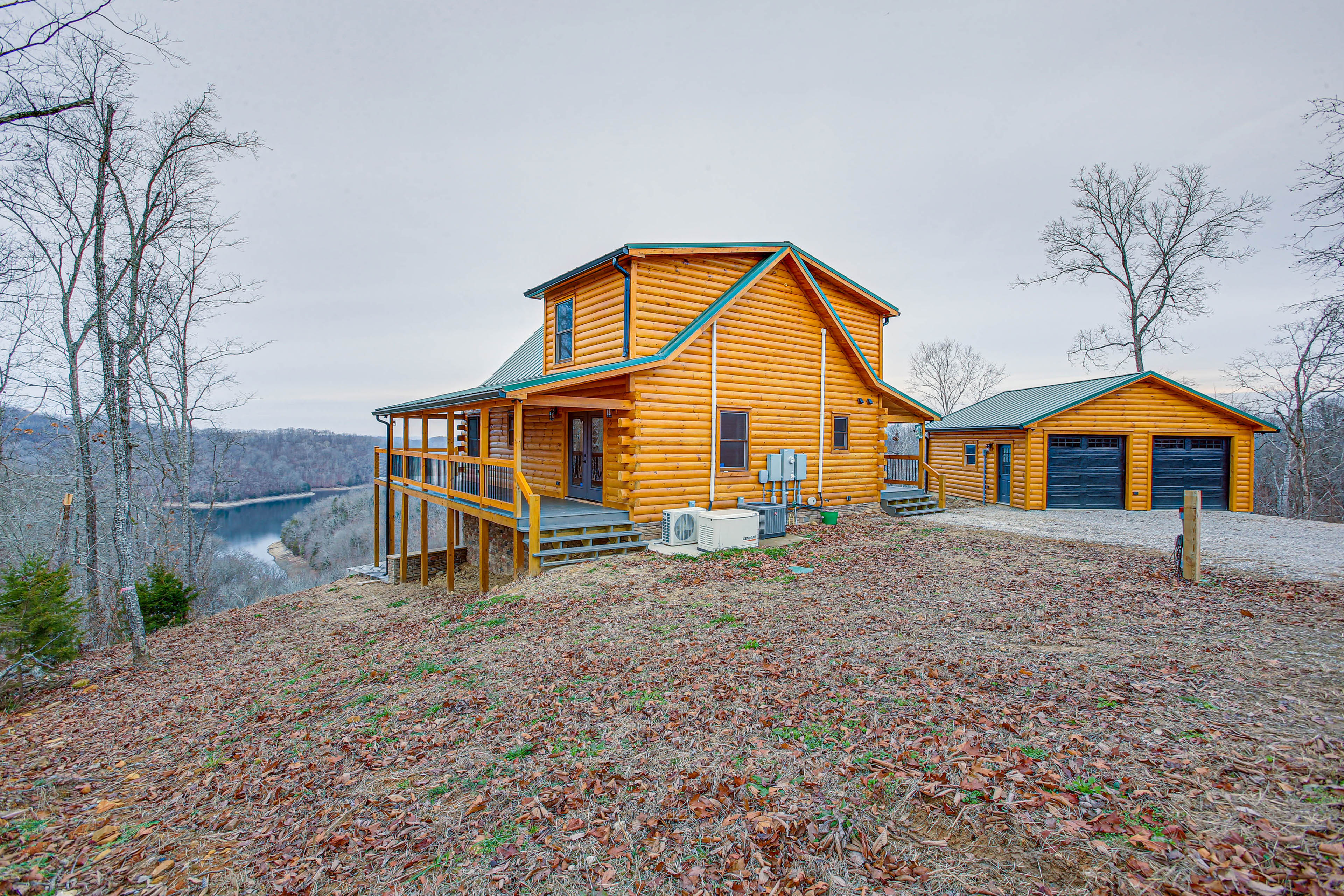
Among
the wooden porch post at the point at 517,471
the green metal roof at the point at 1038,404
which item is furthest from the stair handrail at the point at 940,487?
the wooden porch post at the point at 517,471

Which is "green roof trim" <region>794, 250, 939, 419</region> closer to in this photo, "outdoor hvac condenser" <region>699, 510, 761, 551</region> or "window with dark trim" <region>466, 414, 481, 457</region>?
"outdoor hvac condenser" <region>699, 510, 761, 551</region>

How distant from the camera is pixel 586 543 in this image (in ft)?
34.4

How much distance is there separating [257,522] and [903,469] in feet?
276

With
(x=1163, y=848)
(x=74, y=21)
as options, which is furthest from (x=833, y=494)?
(x=74, y=21)

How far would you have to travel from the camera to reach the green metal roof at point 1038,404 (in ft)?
56.3

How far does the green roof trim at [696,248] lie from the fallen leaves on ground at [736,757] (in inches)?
295

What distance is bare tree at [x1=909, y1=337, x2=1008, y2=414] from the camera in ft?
131

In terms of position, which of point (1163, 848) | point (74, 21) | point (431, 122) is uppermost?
point (431, 122)

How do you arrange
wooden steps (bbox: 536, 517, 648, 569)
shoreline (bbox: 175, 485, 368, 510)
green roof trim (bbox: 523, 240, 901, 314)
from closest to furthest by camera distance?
wooden steps (bbox: 536, 517, 648, 569) < green roof trim (bbox: 523, 240, 901, 314) < shoreline (bbox: 175, 485, 368, 510)

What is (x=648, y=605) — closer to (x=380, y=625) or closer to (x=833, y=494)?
(x=380, y=625)

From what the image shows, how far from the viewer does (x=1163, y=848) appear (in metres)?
2.78

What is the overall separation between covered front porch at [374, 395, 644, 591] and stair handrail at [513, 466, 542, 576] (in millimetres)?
20

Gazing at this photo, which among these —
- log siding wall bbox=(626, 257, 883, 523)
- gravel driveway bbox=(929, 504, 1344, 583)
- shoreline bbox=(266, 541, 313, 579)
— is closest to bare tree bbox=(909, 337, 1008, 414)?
gravel driveway bbox=(929, 504, 1344, 583)

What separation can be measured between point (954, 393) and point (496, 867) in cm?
4419
